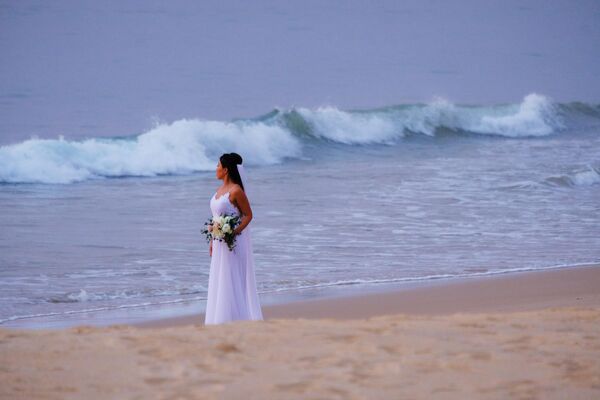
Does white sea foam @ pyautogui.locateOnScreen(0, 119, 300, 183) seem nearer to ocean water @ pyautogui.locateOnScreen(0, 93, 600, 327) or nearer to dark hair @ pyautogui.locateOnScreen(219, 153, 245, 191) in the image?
ocean water @ pyautogui.locateOnScreen(0, 93, 600, 327)

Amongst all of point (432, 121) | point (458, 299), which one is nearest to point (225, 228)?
point (458, 299)

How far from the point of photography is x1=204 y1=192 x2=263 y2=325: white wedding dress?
28.6 feet

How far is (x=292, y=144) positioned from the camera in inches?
1179

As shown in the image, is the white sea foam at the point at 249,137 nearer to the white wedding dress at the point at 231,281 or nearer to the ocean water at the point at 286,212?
the ocean water at the point at 286,212

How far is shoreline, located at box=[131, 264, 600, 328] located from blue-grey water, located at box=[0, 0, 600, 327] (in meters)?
0.39

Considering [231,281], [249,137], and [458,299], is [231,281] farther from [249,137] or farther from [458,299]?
[249,137]

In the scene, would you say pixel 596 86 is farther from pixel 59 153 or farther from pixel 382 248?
pixel 382 248

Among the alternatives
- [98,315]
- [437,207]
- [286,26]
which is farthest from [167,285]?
[286,26]

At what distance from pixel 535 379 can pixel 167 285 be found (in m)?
5.91

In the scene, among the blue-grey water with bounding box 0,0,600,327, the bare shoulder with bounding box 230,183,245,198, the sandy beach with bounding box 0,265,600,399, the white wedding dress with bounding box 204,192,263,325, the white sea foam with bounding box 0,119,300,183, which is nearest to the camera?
the sandy beach with bounding box 0,265,600,399

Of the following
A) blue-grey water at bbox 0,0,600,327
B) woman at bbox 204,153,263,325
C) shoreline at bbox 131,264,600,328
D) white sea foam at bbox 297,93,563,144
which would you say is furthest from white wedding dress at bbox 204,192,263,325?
white sea foam at bbox 297,93,563,144

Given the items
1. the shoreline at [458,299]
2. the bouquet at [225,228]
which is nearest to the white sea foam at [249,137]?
the shoreline at [458,299]

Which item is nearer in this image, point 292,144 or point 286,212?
point 286,212

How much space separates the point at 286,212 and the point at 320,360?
10.4 m
